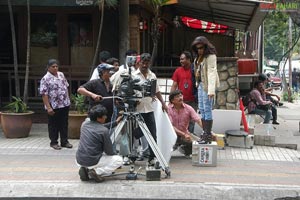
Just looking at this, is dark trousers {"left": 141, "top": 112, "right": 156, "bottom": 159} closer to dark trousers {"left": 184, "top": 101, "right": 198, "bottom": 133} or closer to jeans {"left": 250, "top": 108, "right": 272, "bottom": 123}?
dark trousers {"left": 184, "top": 101, "right": 198, "bottom": 133}

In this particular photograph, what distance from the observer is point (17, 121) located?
9734mm

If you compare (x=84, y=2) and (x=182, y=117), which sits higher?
(x=84, y=2)

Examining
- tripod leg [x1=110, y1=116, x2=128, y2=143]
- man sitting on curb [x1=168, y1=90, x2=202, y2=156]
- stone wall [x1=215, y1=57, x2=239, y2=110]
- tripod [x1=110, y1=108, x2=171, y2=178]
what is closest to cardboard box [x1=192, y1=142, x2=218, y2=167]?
man sitting on curb [x1=168, y1=90, x2=202, y2=156]

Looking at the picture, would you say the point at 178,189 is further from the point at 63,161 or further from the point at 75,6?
the point at 75,6

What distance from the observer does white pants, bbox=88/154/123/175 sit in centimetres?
636

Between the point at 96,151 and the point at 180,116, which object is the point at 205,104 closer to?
the point at 180,116

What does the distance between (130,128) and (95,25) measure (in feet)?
17.3

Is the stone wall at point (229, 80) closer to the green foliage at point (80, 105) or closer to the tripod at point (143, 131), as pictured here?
the green foliage at point (80, 105)

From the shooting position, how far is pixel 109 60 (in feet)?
26.9

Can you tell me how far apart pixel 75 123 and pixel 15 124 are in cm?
124

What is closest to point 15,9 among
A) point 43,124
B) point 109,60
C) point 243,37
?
point 43,124

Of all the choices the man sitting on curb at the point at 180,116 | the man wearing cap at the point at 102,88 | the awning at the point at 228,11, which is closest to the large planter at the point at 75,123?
the man wearing cap at the point at 102,88

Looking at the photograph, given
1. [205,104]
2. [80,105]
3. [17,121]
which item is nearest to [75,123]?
[80,105]

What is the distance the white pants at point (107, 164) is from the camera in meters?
6.36
